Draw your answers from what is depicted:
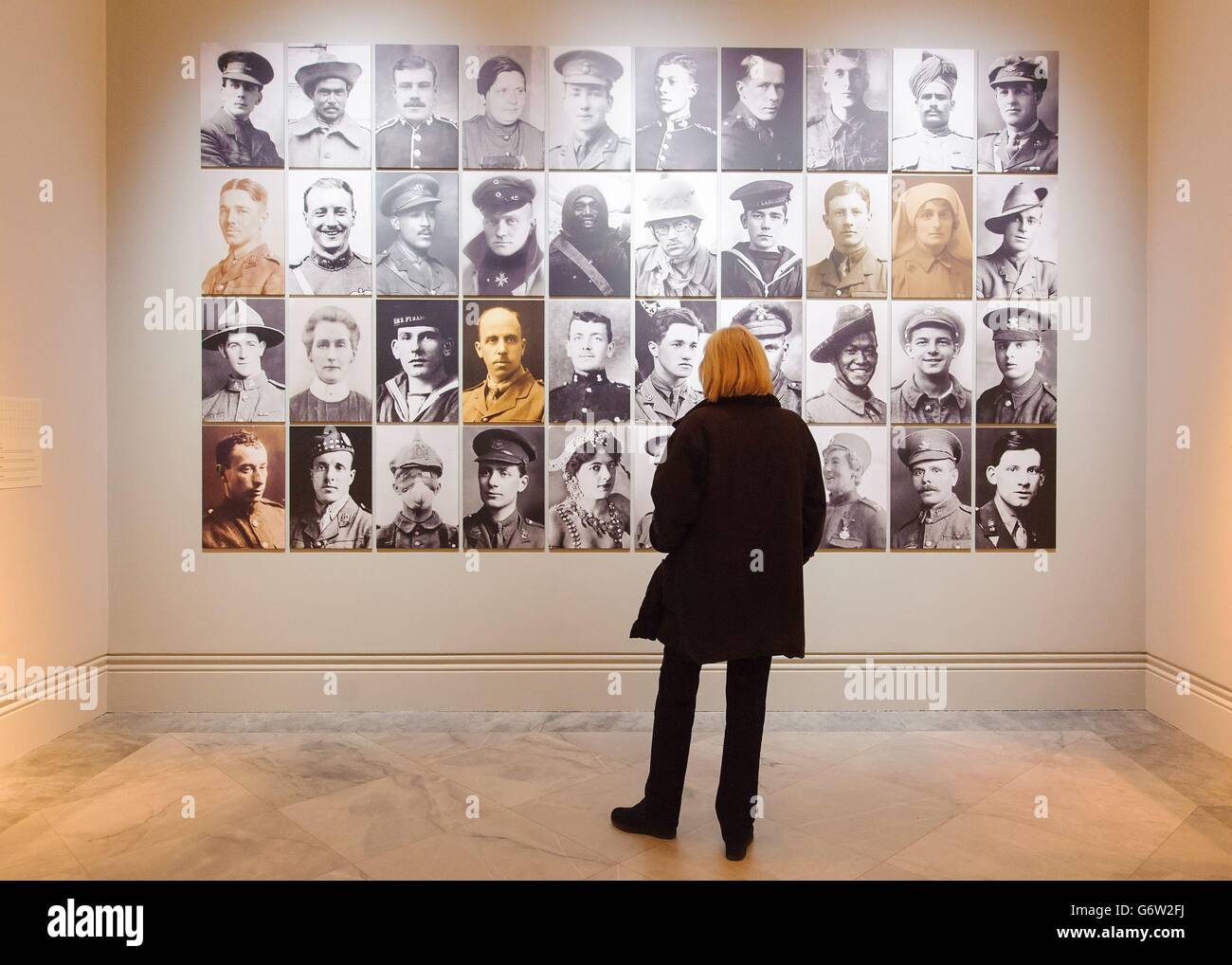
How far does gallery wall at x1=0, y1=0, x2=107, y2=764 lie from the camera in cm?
445

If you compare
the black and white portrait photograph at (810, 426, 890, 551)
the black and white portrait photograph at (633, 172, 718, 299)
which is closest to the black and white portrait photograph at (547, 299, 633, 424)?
the black and white portrait photograph at (633, 172, 718, 299)

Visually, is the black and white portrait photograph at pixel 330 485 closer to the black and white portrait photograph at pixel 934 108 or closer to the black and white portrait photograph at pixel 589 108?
the black and white portrait photograph at pixel 589 108

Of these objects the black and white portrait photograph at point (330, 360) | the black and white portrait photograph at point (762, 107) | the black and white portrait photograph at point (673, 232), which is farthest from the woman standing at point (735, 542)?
the black and white portrait photograph at point (330, 360)

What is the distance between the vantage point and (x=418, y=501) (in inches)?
205

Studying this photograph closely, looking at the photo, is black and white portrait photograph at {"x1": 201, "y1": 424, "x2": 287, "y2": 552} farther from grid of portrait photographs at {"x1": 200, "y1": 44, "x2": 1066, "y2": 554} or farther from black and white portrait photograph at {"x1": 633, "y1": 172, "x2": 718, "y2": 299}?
black and white portrait photograph at {"x1": 633, "y1": 172, "x2": 718, "y2": 299}

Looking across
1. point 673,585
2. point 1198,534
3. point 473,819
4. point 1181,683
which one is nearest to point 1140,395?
point 1198,534

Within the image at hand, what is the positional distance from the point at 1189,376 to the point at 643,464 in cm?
331

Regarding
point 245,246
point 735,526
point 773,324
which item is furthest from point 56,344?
point 773,324

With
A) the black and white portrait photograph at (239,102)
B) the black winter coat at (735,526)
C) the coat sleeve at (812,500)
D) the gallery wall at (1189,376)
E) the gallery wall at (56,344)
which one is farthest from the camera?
the black and white portrait photograph at (239,102)

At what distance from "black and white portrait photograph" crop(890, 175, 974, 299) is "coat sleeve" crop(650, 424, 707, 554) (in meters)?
2.69

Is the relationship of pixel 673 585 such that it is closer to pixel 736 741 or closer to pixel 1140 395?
pixel 736 741

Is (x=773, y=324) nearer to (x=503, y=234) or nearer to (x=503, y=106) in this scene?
(x=503, y=234)

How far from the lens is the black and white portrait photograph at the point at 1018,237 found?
5207 mm

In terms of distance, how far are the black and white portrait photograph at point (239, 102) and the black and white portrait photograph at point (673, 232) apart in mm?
2335
